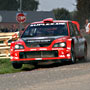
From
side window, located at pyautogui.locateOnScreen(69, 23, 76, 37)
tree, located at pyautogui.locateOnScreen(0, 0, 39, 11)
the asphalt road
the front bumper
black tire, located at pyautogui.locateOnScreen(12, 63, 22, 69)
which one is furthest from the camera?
tree, located at pyautogui.locateOnScreen(0, 0, 39, 11)

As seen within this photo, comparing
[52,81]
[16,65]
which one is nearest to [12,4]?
[16,65]

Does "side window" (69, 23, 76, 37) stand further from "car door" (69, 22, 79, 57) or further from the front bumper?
the front bumper

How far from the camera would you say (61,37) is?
16.0 m

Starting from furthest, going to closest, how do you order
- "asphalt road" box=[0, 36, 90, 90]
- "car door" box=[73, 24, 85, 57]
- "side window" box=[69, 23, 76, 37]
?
"car door" box=[73, 24, 85, 57] < "side window" box=[69, 23, 76, 37] < "asphalt road" box=[0, 36, 90, 90]

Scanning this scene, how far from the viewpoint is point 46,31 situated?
55.2ft

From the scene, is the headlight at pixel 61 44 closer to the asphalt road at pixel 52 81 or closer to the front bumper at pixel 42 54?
the front bumper at pixel 42 54

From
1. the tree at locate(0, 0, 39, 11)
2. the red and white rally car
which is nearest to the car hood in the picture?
the red and white rally car

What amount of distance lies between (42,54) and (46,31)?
4.79 feet

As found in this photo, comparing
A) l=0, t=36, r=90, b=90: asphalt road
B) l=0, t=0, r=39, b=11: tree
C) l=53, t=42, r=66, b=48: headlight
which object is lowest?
l=0, t=0, r=39, b=11: tree

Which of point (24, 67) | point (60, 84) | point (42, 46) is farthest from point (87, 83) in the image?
point (24, 67)

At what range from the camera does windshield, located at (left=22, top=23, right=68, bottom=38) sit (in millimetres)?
16656

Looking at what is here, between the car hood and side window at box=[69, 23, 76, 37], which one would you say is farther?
side window at box=[69, 23, 76, 37]

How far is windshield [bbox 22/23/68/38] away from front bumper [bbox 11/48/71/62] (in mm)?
1131

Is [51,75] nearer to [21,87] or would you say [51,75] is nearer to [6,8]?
[21,87]
